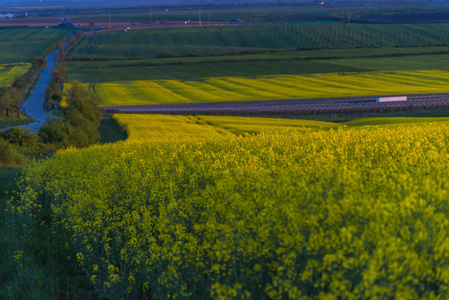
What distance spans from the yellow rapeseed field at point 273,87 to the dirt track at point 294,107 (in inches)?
142

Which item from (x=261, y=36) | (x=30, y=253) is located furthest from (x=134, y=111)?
(x=261, y=36)

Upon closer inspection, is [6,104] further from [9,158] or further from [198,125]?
[9,158]

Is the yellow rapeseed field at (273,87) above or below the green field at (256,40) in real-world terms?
below

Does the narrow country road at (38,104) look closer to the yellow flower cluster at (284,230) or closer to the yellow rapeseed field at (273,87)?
the yellow rapeseed field at (273,87)

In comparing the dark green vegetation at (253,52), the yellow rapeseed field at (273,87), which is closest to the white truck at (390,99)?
the yellow rapeseed field at (273,87)

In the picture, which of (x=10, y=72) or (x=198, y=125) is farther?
(x=10, y=72)

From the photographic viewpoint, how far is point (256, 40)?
143625 millimetres

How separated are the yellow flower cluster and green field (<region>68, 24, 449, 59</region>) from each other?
11997 cm

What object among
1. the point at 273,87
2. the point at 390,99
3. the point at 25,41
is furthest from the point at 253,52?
the point at 25,41

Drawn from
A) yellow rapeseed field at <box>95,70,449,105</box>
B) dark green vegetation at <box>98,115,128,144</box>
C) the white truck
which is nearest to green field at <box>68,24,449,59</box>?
yellow rapeseed field at <box>95,70,449,105</box>

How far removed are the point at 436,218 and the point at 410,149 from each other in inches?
206

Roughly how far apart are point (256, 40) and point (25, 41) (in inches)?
3295

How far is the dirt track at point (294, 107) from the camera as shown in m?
59.1

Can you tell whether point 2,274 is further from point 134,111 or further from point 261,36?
point 261,36
